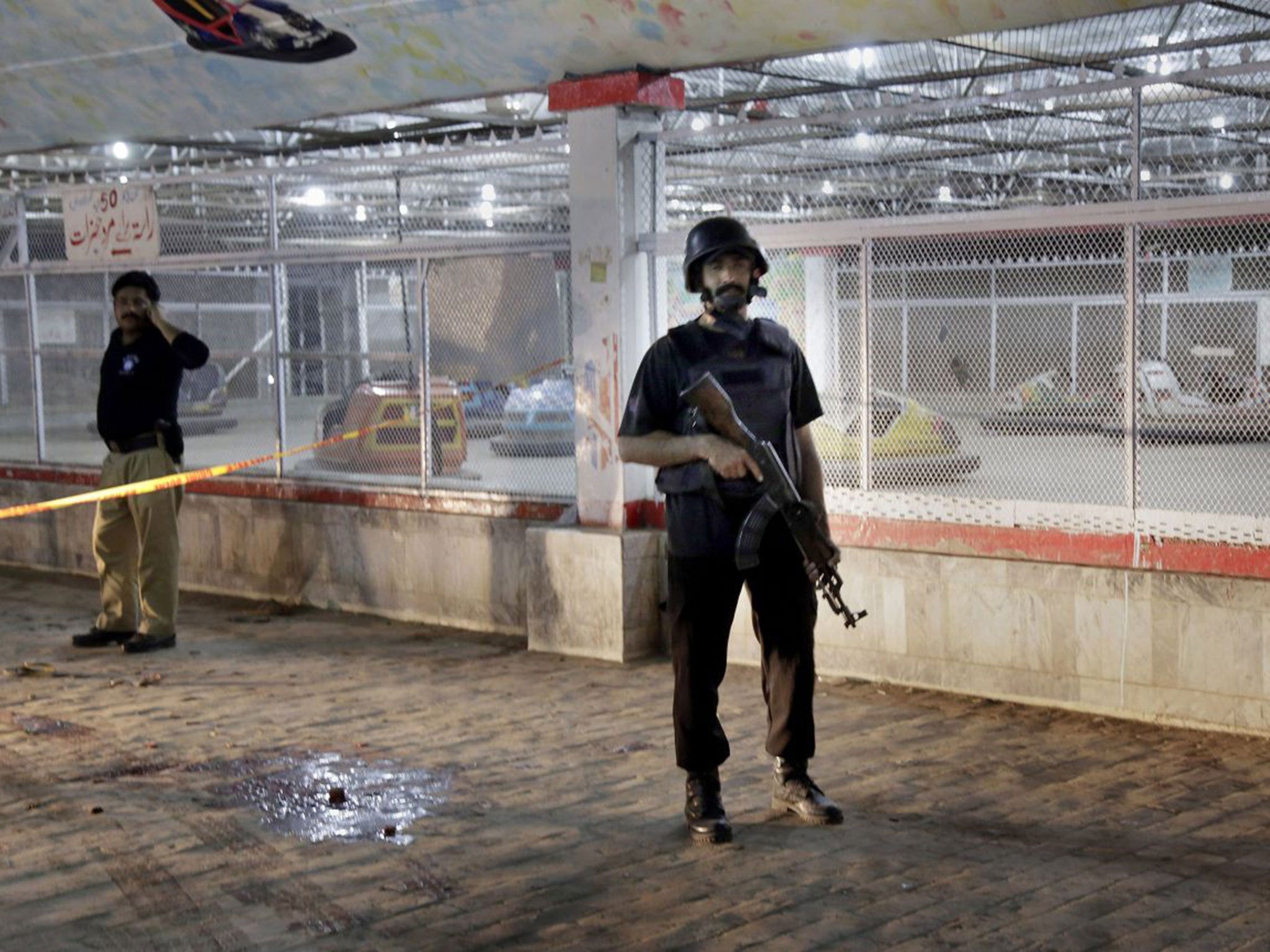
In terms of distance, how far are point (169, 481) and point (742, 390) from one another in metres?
4.78

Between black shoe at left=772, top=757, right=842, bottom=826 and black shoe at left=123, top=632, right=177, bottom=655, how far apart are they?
4.85m

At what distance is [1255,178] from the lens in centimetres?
1967

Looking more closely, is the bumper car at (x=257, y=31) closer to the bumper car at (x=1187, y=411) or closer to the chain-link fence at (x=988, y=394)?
the chain-link fence at (x=988, y=394)

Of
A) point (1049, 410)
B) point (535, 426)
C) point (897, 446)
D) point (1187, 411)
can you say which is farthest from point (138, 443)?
point (1187, 411)

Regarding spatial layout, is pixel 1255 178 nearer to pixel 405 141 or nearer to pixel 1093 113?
pixel 1093 113

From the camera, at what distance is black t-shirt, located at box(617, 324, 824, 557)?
535 centimetres

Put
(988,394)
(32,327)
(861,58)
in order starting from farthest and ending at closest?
(32,327)
(861,58)
(988,394)

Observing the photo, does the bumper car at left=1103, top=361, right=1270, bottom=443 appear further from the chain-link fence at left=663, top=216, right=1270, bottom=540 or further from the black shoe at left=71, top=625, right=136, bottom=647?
the black shoe at left=71, top=625, right=136, bottom=647

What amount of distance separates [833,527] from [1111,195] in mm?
13576

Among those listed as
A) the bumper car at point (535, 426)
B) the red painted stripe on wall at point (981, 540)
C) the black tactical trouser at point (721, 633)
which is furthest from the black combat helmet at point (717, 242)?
the bumper car at point (535, 426)

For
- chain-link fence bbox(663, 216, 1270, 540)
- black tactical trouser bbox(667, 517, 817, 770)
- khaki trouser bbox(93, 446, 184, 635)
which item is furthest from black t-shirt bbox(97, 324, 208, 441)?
black tactical trouser bbox(667, 517, 817, 770)

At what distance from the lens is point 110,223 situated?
11.6 m

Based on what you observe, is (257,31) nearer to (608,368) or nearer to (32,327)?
(608,368)

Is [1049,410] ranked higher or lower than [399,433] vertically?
higher
